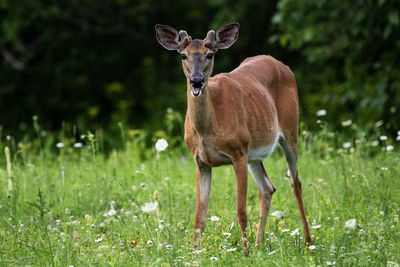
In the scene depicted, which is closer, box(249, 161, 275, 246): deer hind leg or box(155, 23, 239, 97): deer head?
box(155, 23, 239, 97): deer head

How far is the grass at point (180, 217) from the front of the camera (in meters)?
4.06

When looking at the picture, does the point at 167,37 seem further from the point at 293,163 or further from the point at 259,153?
the point at 293,163

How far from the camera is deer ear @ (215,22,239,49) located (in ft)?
16.7

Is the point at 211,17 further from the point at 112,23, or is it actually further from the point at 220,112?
the point at 220,112

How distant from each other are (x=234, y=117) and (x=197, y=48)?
0.57 meters

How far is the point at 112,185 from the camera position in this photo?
6277 millimetres

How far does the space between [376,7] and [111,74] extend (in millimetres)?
9587

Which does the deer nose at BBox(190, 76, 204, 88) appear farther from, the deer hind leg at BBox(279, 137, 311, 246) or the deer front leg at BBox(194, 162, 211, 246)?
the deer hind leg at BBox(279, 137, 311, 246)

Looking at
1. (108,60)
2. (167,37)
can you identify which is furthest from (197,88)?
(108,60)

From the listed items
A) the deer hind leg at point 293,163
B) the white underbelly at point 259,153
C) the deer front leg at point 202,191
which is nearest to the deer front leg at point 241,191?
the deer front leg at point 202,191

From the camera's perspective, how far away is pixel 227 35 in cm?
512

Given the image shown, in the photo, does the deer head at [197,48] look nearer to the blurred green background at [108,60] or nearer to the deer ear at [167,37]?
the deer ear at [167,37]

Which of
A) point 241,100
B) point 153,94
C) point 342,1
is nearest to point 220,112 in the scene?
point 241,100

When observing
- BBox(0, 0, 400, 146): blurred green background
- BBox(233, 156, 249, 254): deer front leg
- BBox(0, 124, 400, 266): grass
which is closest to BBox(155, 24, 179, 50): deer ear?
BBox(0, 124, 400, 266): grass
